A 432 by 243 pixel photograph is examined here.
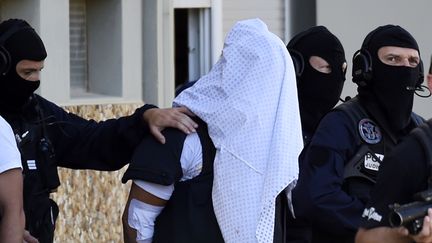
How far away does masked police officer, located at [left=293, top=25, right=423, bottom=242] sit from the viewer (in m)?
4.80

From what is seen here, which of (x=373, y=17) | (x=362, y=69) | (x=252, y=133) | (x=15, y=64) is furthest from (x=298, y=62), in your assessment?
(x=373, y=17)

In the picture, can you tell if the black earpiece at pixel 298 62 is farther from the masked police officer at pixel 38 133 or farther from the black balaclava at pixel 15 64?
the black balaclava at pixel 15 64

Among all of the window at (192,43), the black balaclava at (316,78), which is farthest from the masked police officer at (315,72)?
the window at (192,43)

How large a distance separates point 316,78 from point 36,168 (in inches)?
57.4

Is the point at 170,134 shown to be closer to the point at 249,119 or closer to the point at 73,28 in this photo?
the point at 249,119

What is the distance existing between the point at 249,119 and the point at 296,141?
0.68ft

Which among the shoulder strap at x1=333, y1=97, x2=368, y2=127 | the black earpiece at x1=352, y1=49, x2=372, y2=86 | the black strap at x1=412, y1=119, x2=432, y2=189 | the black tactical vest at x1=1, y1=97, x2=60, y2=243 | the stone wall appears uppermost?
the black earpiece at x1=352, y1=49, x2=372, y2=86

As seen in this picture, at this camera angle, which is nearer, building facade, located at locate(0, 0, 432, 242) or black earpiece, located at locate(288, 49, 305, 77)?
black earpiece, located at locate(288, 49, 305, 77)

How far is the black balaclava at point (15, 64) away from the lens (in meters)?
4.84

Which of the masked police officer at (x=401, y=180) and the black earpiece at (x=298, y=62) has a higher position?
the black earpiece at (x=298, y=62)

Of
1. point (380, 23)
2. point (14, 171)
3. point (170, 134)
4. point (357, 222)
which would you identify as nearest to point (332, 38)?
point (357, 222)

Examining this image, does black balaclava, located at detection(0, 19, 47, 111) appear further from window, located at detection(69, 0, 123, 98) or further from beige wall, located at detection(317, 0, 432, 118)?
beige wall, located at detection(317, 0, 432, 118)

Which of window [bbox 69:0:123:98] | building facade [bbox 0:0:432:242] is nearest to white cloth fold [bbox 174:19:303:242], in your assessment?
building facade [bbox 0:0:432:242]

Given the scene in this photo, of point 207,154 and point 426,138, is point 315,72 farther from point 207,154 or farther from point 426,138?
point 426,138
